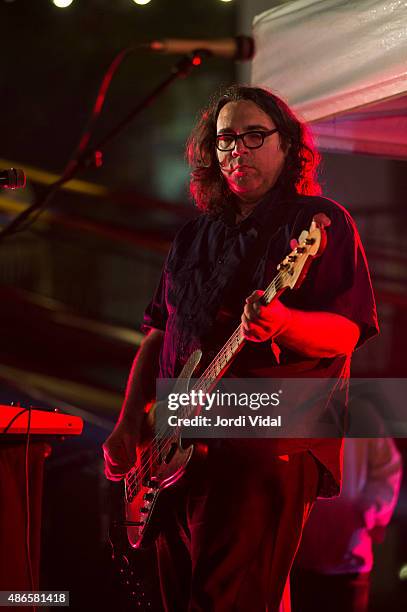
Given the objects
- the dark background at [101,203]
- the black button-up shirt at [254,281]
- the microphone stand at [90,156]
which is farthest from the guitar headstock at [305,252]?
the dark background at [101,203]

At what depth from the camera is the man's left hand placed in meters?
1.89

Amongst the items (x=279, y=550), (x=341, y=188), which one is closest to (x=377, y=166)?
(x=341, y=188)

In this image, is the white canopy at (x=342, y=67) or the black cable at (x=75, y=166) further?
the white canopy at (x=342, y=67)

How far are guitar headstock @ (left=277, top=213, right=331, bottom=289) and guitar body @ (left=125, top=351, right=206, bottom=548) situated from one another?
0.46 meters

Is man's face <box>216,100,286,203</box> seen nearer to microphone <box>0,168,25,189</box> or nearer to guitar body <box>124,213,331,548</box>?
guitar body <box>124,213,331,548</box>

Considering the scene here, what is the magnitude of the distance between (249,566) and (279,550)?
10cm

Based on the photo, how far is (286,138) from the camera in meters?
2.41

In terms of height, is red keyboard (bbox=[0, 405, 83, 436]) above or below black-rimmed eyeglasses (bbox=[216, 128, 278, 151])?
Answer: below

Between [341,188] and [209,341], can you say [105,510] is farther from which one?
[341,188]

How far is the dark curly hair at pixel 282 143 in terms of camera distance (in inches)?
94.5

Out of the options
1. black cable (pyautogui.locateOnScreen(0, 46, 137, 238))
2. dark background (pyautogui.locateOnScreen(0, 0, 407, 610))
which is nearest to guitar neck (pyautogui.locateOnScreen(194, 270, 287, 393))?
→ black cable (pyautogui.locateOnScreen(0, 46, 137, 238))

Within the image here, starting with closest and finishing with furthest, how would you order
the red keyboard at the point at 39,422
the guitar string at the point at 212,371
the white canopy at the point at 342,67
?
the guitar string at the point at 212,371 < the red keyboard at the point at 39,422 < the white canopy at the point at 342,67

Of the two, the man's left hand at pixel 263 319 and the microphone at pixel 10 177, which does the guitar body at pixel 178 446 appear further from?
the microphone at pixel 10 177

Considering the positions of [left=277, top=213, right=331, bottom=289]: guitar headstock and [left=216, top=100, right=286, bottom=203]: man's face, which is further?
[left=216, top=100, right=286, bottom=203]: man's face
